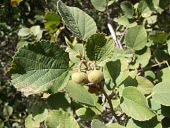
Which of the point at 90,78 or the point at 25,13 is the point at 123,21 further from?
the point at 25,13

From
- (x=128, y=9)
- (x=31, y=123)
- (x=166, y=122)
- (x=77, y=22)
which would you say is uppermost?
(x=77, y=22)

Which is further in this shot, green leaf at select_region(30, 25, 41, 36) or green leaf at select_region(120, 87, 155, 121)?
green leaf at select_region(30, 25, 41, 36)

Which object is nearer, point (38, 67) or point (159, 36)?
point (38, 67)

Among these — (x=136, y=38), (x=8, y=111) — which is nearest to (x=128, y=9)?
(x=136, y=38)

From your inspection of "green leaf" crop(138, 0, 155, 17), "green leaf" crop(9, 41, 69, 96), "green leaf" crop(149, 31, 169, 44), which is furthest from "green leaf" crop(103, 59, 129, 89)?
"green leaf" crop(138, 0, 155, 17)

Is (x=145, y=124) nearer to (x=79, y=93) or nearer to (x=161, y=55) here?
(x=79, y=93)

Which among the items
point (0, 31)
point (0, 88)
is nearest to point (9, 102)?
point (0, 88)

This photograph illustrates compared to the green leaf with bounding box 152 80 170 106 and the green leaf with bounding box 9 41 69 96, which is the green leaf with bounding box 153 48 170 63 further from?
the green leaf with bounding box 9 41 69 96
